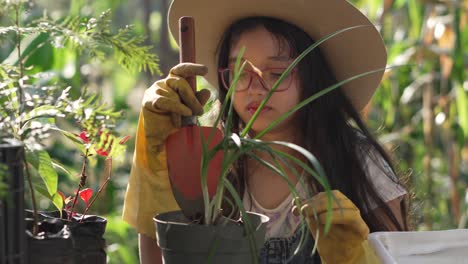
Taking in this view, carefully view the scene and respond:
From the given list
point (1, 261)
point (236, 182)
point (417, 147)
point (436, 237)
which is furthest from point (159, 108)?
point (417, 147)

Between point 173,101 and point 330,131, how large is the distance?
1.84 feet

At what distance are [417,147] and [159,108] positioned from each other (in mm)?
2540

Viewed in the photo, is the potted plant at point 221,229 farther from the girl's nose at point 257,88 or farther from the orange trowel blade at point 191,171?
the girl's nose at point 257,88

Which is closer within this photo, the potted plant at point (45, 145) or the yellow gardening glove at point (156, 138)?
the potted plant at point (45, 145)

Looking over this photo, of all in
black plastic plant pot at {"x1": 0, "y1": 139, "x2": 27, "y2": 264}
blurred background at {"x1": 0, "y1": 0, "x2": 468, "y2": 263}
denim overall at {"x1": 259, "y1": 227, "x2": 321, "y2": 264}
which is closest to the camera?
black plastic plant pot at {"x1": 0, "y1": 139, "x2": 27, "y2": 264}

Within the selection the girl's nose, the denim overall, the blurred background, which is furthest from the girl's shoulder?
the blurred background

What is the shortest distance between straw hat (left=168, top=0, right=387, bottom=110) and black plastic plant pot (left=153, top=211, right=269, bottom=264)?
56 cm

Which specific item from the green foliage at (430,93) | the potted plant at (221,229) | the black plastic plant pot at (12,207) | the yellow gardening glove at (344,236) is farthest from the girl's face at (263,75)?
the green foliage at (430,93)

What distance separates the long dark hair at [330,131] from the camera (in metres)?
1.35

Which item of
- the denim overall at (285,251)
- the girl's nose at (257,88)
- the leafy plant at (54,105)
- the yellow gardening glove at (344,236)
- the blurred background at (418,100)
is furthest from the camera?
the blurred background at (418,100)

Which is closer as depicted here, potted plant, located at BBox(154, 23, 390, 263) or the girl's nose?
potted plant, located at BBox(154, 23, 390, 263)

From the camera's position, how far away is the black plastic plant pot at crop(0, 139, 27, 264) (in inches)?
28.3

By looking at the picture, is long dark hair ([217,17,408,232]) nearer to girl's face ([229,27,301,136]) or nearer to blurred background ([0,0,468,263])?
girl's face ([229,27,301,136])

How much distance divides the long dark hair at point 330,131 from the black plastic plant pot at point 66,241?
539 mm
